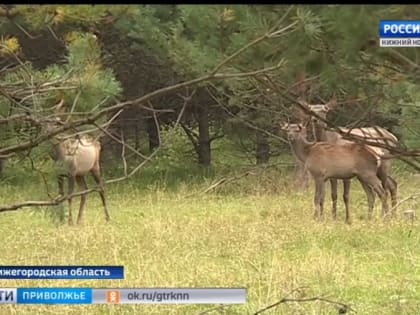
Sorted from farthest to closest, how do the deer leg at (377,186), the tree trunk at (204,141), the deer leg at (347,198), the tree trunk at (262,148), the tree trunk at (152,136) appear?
the tree trunk at (204,141) → the tree trunk at (262,148) → the tree trunk at (152,136) → the deer leg at (377,186) → the deer leg at (347,198)

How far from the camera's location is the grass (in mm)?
5355

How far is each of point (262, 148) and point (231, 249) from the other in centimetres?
592

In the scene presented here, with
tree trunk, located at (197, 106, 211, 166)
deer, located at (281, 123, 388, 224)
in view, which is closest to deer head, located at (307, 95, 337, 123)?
deer, located at (281, 123, 388, 224)

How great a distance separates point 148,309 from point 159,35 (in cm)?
139

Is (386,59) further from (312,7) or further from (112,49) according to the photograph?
(112,49)

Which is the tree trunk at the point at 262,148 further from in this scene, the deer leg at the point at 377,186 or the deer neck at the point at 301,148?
the deer leg at the point at 377,186

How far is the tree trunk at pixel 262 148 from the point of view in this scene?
12.2 m

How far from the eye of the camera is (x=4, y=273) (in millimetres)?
3885

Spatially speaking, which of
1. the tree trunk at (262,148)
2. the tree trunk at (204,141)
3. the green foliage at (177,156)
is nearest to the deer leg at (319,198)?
the tree trunk at (262,148)

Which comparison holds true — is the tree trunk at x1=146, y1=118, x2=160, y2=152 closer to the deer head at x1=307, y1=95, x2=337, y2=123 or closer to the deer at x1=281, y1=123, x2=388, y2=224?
the deer at x1=281, y1=123, x2=388, y2=224

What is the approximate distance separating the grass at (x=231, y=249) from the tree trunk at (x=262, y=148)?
132 centimetres

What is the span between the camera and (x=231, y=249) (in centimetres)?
691

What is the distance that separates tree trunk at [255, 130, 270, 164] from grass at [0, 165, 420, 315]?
1.32m

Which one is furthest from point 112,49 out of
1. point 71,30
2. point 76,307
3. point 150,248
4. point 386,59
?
point 386,59
